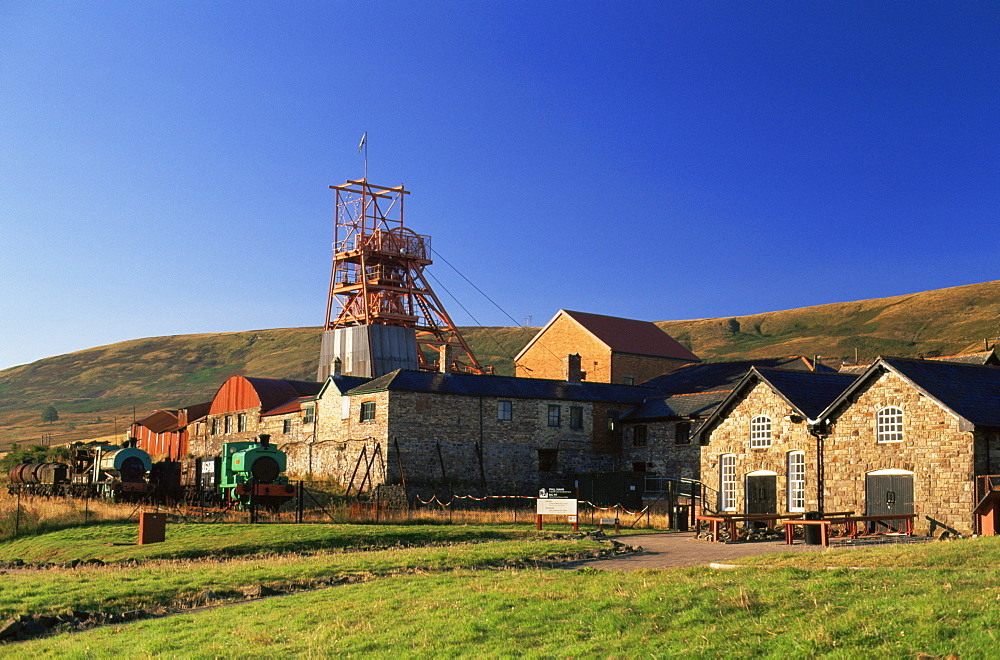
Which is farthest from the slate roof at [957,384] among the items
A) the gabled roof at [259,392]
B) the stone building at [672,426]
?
the gabled roof at [259,392]

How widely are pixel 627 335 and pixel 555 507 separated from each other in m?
36.5

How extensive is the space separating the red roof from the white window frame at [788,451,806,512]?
28173mm

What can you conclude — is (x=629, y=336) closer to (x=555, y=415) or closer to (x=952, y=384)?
(x=555, y=415)

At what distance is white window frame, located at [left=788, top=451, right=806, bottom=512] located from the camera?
34406 mm

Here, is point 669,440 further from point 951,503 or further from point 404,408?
point 951,503

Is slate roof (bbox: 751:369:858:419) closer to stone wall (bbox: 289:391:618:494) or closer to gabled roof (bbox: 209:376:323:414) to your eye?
stone wall (bbox: 289:391:618:494)

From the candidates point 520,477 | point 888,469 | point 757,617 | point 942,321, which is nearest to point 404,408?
point 520,477

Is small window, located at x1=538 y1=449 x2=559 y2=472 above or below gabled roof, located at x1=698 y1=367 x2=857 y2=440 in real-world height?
below

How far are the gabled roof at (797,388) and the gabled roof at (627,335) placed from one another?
25392mm

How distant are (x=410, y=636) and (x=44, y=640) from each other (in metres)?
6.31

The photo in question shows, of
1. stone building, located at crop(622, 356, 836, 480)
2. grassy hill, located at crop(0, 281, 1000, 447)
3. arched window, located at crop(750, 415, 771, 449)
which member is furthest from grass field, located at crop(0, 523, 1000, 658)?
grassy hill, located at crop(0, 281, 1000, 447)

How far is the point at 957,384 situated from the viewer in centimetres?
3094

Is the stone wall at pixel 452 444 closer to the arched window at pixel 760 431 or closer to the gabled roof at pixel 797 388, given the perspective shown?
the gabled roof at pixel 797 388

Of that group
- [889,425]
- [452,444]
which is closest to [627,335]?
[452,444]
